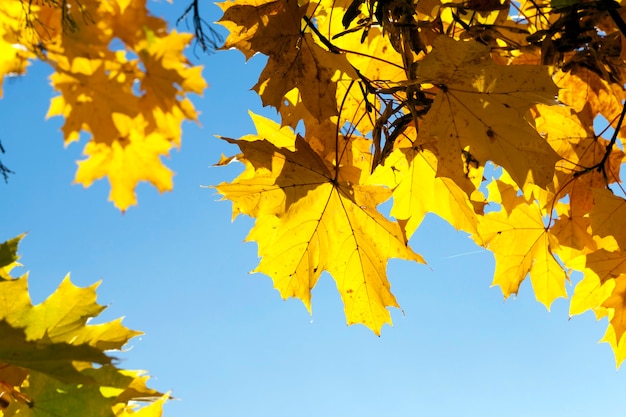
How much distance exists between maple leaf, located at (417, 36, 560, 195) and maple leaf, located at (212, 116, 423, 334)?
0.22 meters

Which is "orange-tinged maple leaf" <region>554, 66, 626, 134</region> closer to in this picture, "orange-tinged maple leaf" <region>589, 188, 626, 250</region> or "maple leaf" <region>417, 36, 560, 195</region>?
"orange-tinged maple leaf" <region>589, 188, 626, 250</region>

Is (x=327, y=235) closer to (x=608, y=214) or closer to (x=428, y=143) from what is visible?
(x=428, y=143)

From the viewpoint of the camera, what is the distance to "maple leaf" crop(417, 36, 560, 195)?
3.07 feet

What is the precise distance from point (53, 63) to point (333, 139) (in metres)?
1.10

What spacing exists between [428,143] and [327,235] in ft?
0.94

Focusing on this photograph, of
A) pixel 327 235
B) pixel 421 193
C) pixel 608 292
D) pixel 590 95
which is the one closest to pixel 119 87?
pixel 327 235

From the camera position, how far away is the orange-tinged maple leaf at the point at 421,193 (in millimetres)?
1157

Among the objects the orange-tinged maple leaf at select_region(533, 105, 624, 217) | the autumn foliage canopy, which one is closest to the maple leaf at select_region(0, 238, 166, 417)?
the autumn foliage canopy

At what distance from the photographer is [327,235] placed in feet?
4.13

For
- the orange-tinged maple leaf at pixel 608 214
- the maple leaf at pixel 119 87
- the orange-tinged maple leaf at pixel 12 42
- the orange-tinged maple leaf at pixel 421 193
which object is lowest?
the orange-tinged maple leaf at pixel 421 193

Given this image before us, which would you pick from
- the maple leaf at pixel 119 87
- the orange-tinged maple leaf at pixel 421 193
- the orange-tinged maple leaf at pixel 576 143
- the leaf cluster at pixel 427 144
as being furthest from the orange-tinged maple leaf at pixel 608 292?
the maple leaf at pixel 119 87

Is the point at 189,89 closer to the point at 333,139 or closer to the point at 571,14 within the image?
the point at 333,139

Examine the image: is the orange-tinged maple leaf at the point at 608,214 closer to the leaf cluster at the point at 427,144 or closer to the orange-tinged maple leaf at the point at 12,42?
the leaf cluster at the point at 427,144

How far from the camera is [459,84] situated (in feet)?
3.15
